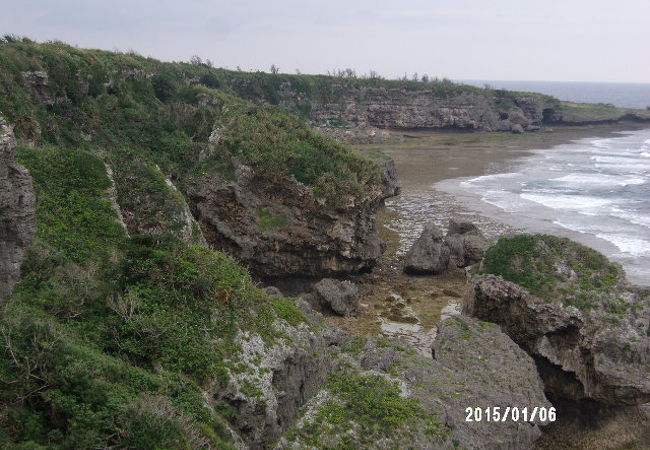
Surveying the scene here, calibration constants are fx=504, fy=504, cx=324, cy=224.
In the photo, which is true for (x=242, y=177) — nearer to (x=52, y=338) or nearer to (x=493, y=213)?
(x=52, y=338)

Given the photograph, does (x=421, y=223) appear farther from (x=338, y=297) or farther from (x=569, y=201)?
(x=569, y=201)

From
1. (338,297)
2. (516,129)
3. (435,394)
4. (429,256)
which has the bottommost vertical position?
(338,297)

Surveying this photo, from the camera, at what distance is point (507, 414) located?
13.5 meters

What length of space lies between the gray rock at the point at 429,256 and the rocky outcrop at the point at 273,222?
4.29m

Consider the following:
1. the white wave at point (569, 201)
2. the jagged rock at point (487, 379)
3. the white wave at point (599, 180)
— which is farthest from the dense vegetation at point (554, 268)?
the white wave at point (599, 180)

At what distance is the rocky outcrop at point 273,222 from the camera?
2480 centimetres

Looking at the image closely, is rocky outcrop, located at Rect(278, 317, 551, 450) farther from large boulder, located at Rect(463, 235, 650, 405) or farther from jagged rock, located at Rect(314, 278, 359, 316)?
jagged rock, located at Rect(314, 278, 359, 316)

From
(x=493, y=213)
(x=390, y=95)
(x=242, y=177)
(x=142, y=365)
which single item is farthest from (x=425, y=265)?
(x=390, y=95)

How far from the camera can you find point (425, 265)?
27.6 meters

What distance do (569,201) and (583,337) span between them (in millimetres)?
33862

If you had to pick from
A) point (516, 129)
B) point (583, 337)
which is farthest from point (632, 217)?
point (516, 129)

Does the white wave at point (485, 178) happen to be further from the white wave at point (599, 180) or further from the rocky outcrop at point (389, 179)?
the rocky outcrop at point (389, 179)

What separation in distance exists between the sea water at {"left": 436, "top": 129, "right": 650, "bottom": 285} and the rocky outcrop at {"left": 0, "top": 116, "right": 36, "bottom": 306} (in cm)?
2910

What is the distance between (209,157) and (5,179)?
15285 mm
